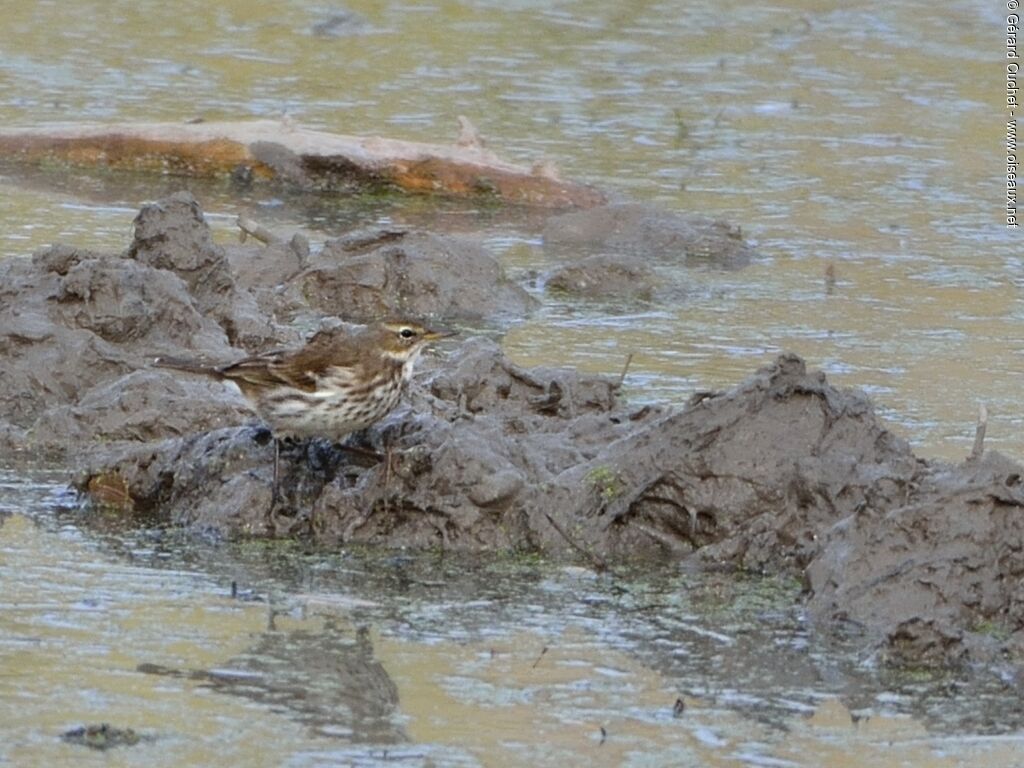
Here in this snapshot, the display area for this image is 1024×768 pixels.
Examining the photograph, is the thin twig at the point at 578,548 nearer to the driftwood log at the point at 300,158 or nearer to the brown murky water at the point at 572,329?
the brown murky water at the point at 572,329

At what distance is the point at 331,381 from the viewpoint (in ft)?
23.5

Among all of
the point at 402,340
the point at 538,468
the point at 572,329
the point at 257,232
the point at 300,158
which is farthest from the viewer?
the point at 300,158

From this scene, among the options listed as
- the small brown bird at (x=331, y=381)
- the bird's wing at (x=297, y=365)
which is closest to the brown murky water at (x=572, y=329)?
the small brown bird at (x=331, y=381)

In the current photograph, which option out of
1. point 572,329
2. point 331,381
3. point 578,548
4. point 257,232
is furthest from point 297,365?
point 257,232

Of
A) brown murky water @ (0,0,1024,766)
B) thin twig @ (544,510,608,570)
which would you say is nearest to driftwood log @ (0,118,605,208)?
brown murky water @ (0,0,1024,766)

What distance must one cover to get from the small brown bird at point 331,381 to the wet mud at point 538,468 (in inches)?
9.0

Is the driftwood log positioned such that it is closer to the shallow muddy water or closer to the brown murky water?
the brown murky water

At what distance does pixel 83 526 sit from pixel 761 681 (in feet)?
8.59

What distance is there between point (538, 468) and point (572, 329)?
3.37 m

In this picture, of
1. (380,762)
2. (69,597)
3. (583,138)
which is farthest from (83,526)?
(583,138)

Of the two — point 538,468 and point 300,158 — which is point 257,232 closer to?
point 300,158

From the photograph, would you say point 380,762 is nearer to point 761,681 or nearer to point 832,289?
point 761,681

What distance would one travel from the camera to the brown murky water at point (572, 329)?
5648mm

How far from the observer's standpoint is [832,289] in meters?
12.1
